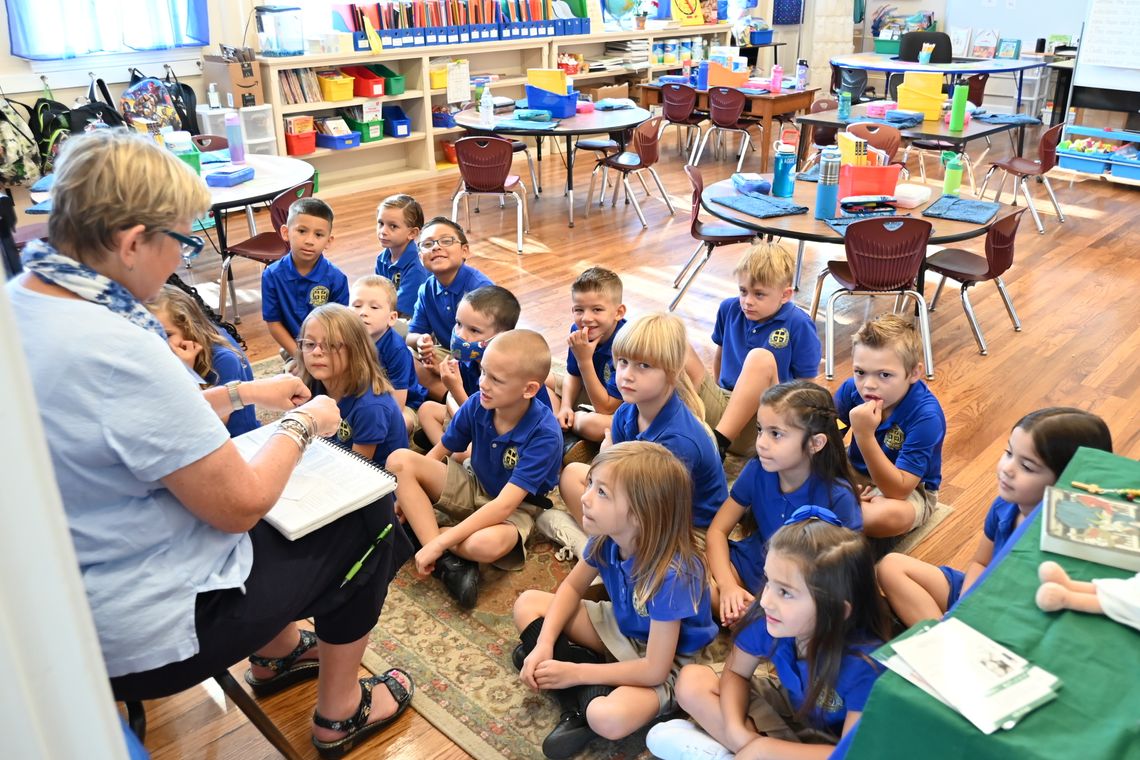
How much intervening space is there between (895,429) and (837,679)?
3.75 feet

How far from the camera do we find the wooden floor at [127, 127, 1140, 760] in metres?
2.20

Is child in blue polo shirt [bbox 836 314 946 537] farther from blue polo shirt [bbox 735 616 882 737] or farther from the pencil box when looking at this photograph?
the pencil box

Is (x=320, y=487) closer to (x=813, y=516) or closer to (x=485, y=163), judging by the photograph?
(x=813, y=516)

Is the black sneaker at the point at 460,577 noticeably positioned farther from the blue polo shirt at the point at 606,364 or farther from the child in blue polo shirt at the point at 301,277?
the child in blue polo shirt at the point at 301,277

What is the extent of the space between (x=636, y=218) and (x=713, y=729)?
5.13 metres

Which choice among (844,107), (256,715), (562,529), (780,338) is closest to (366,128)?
(844,107)

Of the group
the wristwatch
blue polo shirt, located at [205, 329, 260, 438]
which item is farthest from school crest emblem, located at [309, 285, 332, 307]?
the wristwatch

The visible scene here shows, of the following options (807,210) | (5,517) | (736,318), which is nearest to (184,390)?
(5,517)

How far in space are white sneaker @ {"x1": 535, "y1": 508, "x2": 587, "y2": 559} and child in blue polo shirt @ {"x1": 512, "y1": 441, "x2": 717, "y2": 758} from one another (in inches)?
20.9

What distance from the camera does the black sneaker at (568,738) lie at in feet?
6.56

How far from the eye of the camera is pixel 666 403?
2.54 m

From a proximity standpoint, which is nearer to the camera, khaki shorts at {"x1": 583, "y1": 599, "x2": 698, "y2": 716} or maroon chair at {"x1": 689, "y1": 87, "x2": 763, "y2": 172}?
khaki shorts at {"x1": 583, "y1": 599, "x2": 698, "y2": 716}

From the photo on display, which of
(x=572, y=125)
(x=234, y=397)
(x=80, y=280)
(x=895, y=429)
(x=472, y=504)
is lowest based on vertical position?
(x=472, y=504)

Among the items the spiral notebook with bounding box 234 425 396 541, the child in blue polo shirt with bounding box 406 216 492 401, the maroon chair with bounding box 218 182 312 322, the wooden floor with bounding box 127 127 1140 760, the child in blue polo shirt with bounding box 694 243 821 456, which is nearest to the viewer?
the spiral notebook with bounding box 234 425 396 541
